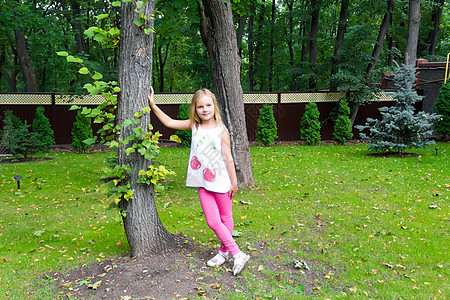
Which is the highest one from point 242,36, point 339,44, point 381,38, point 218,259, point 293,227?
point 242,36

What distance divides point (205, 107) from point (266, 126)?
1091cm

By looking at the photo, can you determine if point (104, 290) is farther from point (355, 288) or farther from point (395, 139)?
point (395, 139)

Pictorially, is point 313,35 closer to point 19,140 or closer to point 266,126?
point 266,126

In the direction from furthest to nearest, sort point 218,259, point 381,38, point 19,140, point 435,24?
1. point 435,24
2. point 381,38
3. point 19,140
4. point 218,259

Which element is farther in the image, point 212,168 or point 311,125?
point 311,125

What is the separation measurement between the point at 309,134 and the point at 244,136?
25.8ft

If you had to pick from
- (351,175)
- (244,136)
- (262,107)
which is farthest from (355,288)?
(262,107)

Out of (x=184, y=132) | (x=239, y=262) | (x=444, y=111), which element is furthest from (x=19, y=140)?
(x=444, y=111)

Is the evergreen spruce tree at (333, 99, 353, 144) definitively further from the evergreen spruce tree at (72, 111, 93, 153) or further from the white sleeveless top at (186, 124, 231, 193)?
the white sleeveless top at (186, 124, 231, 193)

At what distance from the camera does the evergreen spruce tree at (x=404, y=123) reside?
9.70 metres

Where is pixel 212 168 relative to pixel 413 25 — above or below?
below

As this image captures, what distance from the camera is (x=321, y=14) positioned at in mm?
25703

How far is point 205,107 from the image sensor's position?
3.41m

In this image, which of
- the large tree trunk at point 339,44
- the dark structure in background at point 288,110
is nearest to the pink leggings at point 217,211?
the dark structure in background at point 288,110
